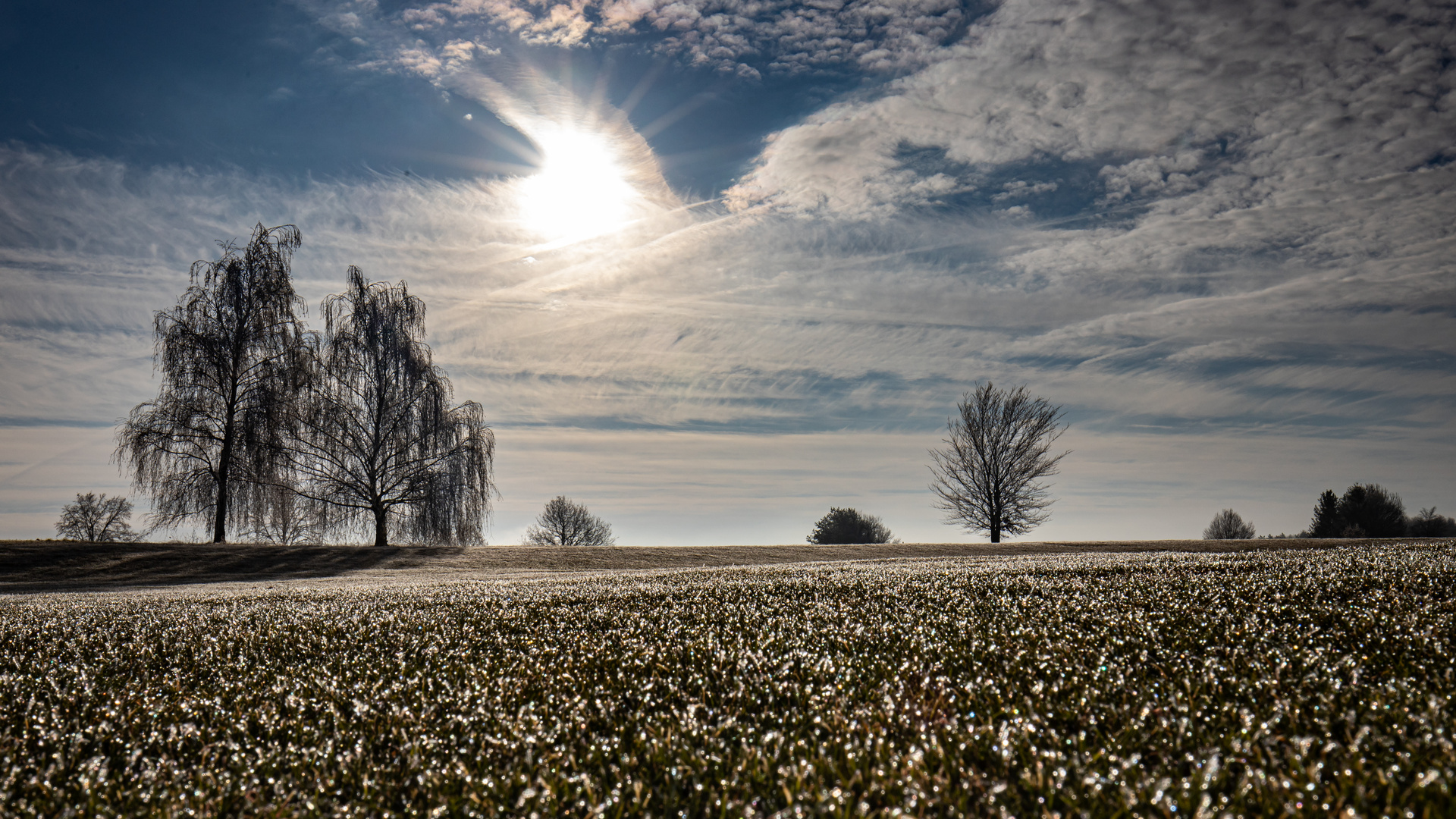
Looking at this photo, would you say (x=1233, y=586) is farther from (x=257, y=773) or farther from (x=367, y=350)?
(x=367, y=350)

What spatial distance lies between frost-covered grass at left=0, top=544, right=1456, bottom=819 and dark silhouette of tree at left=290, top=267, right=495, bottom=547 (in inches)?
1008

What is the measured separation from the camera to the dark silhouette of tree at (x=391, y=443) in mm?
29922

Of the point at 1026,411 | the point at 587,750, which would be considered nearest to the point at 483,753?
the point at 587,750

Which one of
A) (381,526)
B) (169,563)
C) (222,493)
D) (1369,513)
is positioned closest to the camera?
(169,563)

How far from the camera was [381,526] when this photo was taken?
1199 inches

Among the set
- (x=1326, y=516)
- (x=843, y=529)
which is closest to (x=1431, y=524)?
(x=1326, y=516)

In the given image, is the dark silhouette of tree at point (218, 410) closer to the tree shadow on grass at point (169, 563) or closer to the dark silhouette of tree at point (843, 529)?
the tree shadow on grass at point (169, 563)

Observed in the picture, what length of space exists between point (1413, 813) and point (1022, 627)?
223 centimetres

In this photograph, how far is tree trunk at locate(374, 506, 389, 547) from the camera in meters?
30.3

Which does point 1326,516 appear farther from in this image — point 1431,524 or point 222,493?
point 222,493

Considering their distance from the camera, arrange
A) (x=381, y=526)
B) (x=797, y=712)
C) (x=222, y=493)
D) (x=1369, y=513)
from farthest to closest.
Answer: (x=1369, y=513)
(x=381, y=526)
(x=222, y=493)
(x=797, y=712)

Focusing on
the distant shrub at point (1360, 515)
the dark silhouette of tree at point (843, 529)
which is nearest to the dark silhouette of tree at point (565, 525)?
the dark silhouette of tree at point (843, 529)

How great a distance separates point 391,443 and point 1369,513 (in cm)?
6768

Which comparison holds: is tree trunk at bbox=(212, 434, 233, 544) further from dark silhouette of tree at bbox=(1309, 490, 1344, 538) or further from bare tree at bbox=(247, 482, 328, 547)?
dark silhouette of tree at bbox=(1309, 490, 1344, 538)
